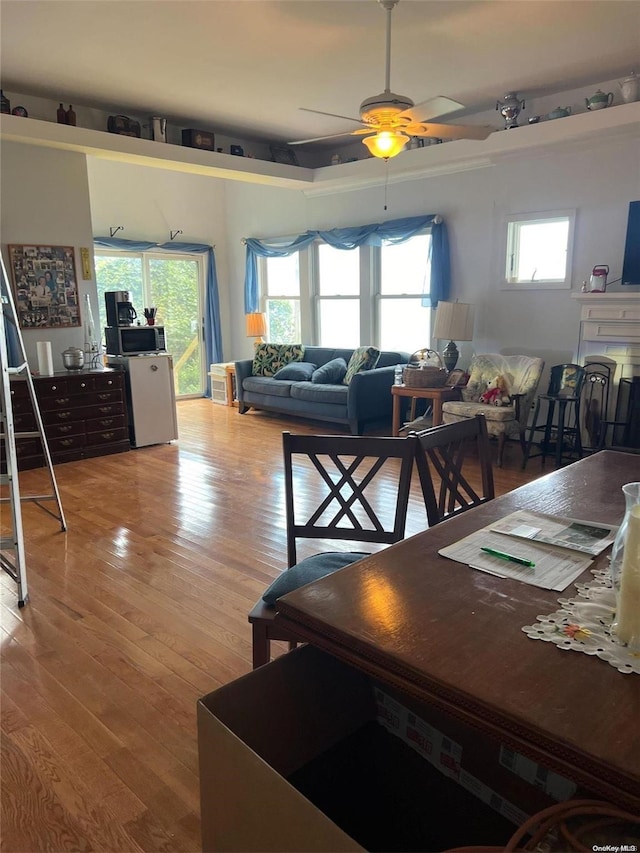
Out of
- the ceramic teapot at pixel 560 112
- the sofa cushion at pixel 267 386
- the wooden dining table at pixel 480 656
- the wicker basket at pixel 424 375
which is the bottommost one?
the sofa cushion at pixel 267 386

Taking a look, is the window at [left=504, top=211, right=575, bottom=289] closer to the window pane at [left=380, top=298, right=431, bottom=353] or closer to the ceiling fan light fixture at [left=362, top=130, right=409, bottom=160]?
the window pane at [left=380, top=298, right=431, bottom=353]

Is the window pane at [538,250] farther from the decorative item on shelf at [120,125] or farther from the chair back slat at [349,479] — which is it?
the chair back slat at [349,479]

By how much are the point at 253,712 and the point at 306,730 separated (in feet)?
0.47

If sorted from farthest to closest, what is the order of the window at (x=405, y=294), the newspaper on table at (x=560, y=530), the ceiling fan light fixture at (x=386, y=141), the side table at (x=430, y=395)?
the window at (x=405, y=294) < the side table at (x=430, y=395) < the ceiling fan light fixture at (x=386, y=141) < the newspaper on table at (x=560, y=530)

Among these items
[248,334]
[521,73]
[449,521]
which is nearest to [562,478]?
[449,521]

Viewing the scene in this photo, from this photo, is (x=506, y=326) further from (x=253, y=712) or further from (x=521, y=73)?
(x=253, y=712)

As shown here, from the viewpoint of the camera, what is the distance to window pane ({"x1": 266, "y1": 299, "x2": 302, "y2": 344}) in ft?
27.1

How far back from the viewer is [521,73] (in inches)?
183

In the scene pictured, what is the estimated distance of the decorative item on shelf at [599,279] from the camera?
504cm

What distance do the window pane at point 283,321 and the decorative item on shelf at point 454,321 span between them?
110 inches

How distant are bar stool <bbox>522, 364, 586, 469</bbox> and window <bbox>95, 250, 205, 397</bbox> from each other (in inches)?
189

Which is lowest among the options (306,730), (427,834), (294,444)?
(427,834)

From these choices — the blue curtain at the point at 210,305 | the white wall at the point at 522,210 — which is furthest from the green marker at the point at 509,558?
the blue curtain at the point at 210,305

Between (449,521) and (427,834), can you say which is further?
(449,521)
